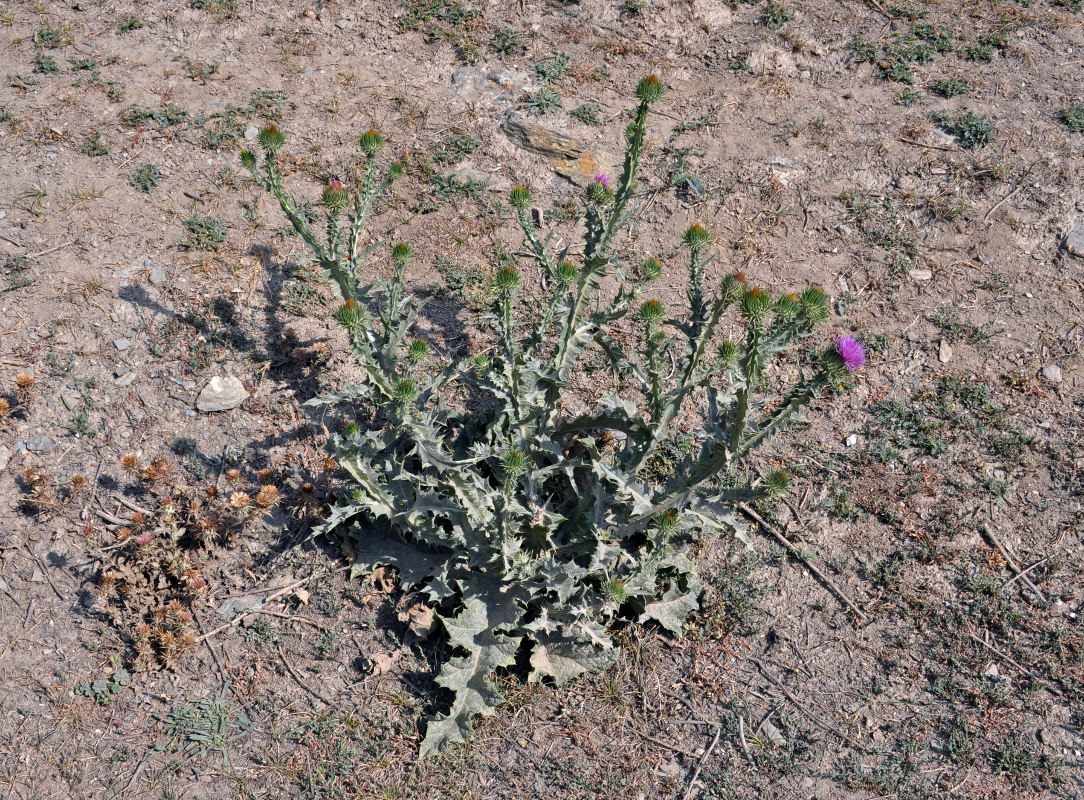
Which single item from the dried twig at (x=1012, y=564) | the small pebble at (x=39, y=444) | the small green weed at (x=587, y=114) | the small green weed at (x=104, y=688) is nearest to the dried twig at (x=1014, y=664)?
the dried twig at (x=1012, y=564)

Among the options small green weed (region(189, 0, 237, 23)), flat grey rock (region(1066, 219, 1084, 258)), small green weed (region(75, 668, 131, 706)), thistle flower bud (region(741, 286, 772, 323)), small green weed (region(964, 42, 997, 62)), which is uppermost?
small green weed (region(964, 42, 997, 62))

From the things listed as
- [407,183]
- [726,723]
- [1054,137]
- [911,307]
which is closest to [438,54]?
[407,183]

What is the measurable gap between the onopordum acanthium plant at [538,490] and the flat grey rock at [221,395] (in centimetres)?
95

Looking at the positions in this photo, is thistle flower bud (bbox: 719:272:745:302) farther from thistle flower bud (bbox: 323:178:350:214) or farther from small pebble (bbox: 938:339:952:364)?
small pebble (bbox: 938:339:952:364)

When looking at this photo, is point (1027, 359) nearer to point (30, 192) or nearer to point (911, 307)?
point (911, 307)

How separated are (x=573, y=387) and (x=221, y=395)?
1.98m

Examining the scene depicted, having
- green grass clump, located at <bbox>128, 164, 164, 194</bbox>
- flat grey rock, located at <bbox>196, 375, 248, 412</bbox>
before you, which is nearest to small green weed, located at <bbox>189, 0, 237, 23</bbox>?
green grass clump, located at <bbox>128, 164, 164, 194</bbox>

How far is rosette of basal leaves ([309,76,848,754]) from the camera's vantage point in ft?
10.7

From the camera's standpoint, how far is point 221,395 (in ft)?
14.5

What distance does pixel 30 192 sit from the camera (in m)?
5.19

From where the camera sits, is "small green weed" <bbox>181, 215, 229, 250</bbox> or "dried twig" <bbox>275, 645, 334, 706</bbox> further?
"small green weed" <bbox>181, 215, 229, 250</bbox>

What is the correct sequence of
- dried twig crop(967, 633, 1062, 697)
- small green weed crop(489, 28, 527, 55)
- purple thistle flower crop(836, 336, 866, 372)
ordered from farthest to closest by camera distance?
1. small green weed crop(489, 28, 527, 55)
2. dried twig crop(967, 633, 1062, 697)
3. purple thistle flower crop(836, 336, 866, 372)

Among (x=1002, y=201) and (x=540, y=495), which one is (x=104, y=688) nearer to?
(x=540, y=495)

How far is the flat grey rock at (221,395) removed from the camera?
172 inches
